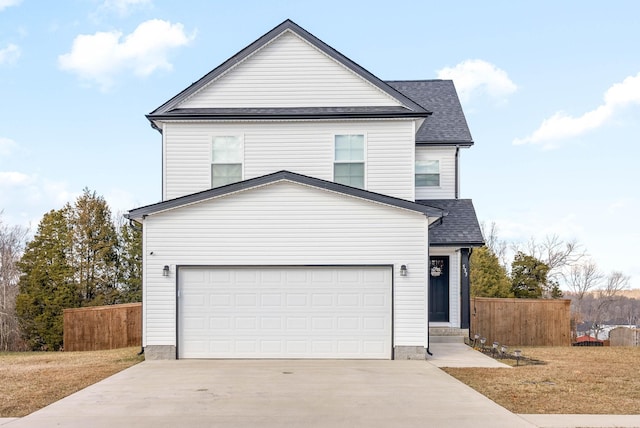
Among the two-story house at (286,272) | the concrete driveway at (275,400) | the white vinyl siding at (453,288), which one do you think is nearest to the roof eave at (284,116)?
the two-story house at (286,272)

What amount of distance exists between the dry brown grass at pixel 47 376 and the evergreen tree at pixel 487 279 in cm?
1916

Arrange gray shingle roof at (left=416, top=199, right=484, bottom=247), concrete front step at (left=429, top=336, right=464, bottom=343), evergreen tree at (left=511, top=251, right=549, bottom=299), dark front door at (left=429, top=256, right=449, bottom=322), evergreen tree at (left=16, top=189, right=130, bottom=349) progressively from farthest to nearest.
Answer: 1. evergreen tree at (left=511, top=251, right=549, bottom=299)
2. evergreen tree at (left=16, top=189, right=130, bottom=349)
3. dark front door at (left=429, top=256, right=449, bottom=322)
4. concrete front step at (left=429, top=336, right=464, bottom=343)
5. gray shingle roof at (left=416, top=199, right=484, bottom=247)

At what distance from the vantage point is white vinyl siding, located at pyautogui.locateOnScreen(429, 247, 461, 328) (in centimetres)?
1803

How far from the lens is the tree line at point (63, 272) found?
92.4 feet

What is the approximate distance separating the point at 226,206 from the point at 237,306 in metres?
2.55

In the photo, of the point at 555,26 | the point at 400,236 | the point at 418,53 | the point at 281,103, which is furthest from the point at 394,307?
the point at 555,26

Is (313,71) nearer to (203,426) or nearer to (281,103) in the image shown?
(281,103)

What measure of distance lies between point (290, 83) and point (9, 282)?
23856mm

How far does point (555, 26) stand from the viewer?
66.2 feet

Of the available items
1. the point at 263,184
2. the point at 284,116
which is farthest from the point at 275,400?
the point at 284,116

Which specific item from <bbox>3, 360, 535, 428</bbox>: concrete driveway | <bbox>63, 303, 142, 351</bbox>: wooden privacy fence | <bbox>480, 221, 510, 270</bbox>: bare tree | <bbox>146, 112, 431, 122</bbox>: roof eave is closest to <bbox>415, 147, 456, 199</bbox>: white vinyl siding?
<bbox>146, 112, 431, 122</bbox>: roof eave

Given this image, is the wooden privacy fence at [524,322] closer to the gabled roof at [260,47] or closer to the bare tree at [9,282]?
the gabled roof at [260,47]

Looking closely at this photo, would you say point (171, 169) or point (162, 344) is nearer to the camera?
point (162, 344)

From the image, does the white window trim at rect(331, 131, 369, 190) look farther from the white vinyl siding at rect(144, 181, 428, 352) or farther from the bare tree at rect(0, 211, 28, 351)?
the bare tree at rect(0, 211, 28, 351)
